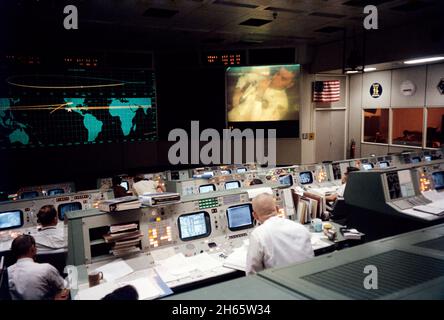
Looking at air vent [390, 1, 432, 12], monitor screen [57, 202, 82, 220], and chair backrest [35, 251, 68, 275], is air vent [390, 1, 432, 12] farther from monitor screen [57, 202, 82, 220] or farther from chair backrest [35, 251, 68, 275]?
chair backrest [35, 251, 68, 275]

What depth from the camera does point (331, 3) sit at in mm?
6344

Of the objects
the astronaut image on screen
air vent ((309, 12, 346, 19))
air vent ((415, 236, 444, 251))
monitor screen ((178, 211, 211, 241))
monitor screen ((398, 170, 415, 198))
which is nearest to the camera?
air vent ((415, 236, 444, 251))

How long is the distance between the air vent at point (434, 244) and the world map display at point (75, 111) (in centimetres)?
930

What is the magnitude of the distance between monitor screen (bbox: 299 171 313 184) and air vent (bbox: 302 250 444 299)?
5.24m

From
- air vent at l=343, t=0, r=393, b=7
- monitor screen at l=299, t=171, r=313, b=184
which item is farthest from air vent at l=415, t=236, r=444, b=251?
air vent at l=343, t=0, r=393, b=7

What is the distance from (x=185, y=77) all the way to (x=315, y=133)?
4.24 m

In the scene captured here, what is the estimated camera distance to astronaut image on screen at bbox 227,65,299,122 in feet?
34.6

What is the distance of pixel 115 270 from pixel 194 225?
82cm

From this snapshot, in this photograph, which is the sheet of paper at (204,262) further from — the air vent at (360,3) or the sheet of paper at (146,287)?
the air vent at (360,3)

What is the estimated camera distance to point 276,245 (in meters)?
2.52

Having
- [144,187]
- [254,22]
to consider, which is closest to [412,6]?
[254,22]

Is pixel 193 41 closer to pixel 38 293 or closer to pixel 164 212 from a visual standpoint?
pixel 164 212

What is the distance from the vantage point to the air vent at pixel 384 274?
3.26ft
